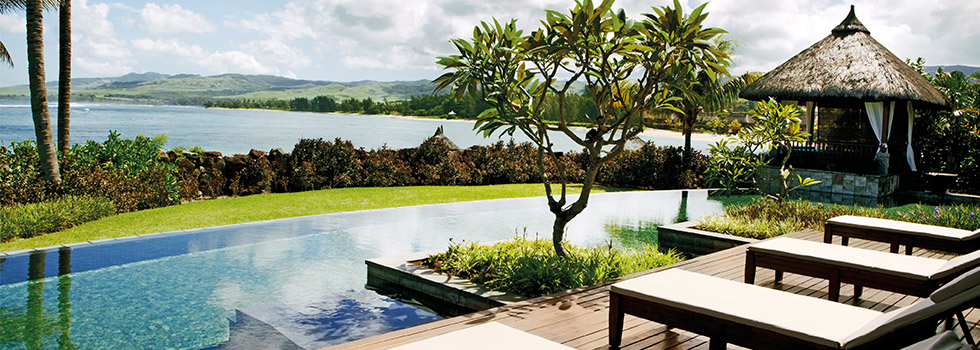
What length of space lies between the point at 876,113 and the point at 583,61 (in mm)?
14095

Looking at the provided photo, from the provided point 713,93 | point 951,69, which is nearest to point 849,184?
point 713,93

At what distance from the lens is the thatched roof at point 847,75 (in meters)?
15.3

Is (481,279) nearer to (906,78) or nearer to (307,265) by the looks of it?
(307,265)

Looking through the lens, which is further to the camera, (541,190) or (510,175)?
(510,175)

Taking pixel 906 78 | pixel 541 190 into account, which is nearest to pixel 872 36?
pixel 906 78

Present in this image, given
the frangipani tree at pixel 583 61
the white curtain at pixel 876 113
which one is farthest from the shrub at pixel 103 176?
the white curtain at pixel 876 113

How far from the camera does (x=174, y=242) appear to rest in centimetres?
749

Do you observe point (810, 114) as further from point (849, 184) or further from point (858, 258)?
point (858, 258)

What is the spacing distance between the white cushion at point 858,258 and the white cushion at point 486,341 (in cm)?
244

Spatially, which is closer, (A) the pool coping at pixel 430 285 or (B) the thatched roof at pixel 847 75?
(A) the pool coping at pixel 430 285

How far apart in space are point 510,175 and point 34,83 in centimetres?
994

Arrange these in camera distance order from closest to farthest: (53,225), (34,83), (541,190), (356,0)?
(53,225) → (34,83) → (541,190) → (356,0)

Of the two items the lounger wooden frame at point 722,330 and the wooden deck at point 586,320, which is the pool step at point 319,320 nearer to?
the wooden deck at point 586,320

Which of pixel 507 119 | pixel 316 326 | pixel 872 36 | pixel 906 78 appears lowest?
pixel 316 326
